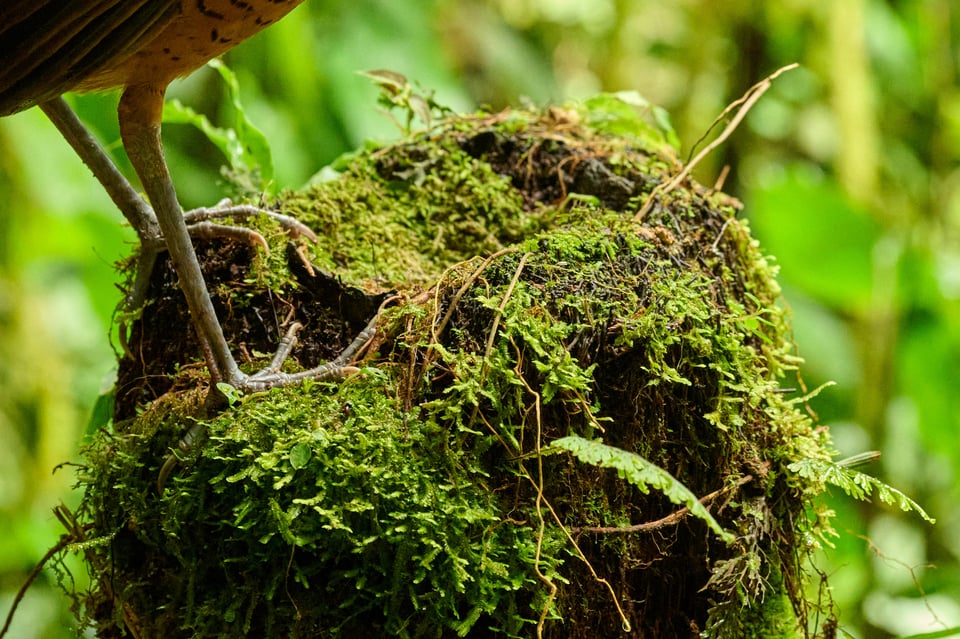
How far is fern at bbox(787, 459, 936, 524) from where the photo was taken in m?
1.35

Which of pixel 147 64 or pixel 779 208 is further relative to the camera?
pixel 779 208

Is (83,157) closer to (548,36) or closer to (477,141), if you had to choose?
(477,141)

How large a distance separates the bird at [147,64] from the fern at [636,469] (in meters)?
0.51

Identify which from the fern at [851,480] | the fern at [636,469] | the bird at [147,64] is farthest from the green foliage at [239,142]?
the fern at [851,480]

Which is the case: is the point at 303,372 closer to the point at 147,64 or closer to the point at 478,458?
the point at 478,458

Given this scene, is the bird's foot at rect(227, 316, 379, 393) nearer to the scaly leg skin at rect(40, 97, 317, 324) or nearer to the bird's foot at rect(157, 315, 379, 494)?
the bird's foot at rect(157, 315, 379, 494)

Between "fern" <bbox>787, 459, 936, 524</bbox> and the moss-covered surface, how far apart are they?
83 mm

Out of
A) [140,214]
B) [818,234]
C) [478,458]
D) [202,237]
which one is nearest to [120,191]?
[140,214]

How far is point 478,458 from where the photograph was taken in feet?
4.43

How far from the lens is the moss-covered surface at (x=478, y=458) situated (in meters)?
1.28

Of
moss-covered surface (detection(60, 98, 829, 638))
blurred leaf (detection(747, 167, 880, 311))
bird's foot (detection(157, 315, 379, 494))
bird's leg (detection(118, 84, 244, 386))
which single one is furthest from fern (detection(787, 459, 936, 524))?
blurred leaf (detection(747, 167, 880, 311))

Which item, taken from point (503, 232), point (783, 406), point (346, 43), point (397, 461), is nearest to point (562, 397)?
point (397, 461)

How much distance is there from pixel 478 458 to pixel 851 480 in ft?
1.96

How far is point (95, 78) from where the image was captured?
157cm
